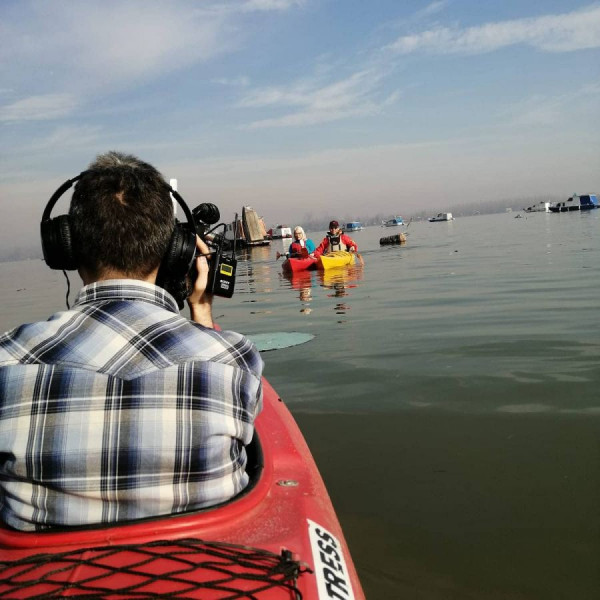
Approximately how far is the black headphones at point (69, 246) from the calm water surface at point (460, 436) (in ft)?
5.74

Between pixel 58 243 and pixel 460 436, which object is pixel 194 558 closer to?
pixel 58 243

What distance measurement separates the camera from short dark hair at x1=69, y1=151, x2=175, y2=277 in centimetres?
185

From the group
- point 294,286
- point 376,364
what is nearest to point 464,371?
point 376,364

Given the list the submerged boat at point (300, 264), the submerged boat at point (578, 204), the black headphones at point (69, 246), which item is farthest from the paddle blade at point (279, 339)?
the submerged boat at point (578, 204)

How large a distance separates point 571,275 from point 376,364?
7422mm

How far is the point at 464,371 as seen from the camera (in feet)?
18.8

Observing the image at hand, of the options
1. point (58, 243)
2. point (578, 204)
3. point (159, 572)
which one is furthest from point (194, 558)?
point (578, 204)

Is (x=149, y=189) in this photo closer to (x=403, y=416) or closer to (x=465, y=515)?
(x=465, y=515)

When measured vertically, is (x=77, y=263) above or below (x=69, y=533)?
above

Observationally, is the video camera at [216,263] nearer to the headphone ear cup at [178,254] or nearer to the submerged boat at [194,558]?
the headphone ear cup at [178,254]

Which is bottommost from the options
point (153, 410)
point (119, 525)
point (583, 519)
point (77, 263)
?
point (583, 519)

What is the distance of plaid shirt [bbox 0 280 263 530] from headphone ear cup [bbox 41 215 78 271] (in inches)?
11.1

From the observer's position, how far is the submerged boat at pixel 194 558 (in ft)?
4.84

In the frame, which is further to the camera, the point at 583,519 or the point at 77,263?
the point at 583,519
